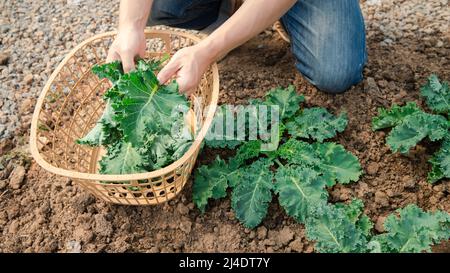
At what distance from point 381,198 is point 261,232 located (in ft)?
1.94

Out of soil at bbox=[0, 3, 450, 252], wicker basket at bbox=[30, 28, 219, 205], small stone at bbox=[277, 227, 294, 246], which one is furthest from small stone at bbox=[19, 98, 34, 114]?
small stone at bbox=[277, 227, 294, 246]

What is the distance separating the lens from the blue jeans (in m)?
2.39

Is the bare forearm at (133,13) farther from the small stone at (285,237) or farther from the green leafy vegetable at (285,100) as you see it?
the small stone at (285,237)

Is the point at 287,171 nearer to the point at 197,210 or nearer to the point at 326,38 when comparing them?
the point at 197,210

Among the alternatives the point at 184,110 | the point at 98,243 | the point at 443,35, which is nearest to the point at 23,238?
the point at 98,243

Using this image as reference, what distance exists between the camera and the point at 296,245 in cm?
203

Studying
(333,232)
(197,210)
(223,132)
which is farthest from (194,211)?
(333,232)

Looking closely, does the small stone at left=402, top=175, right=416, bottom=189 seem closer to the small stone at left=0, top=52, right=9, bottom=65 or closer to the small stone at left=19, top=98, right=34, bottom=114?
the small stone at left=19, top=98, right=34, bottom=114

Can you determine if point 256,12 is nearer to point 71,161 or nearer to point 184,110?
point 184,110

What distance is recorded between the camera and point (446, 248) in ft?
6.40

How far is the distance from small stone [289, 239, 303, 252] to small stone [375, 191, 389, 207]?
423mm

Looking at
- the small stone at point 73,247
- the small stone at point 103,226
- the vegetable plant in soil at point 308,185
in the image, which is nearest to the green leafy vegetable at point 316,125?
the vegetable plant in soil at point 308,185

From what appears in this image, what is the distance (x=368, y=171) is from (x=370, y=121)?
0.30m

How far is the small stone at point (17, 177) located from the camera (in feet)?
7.44
